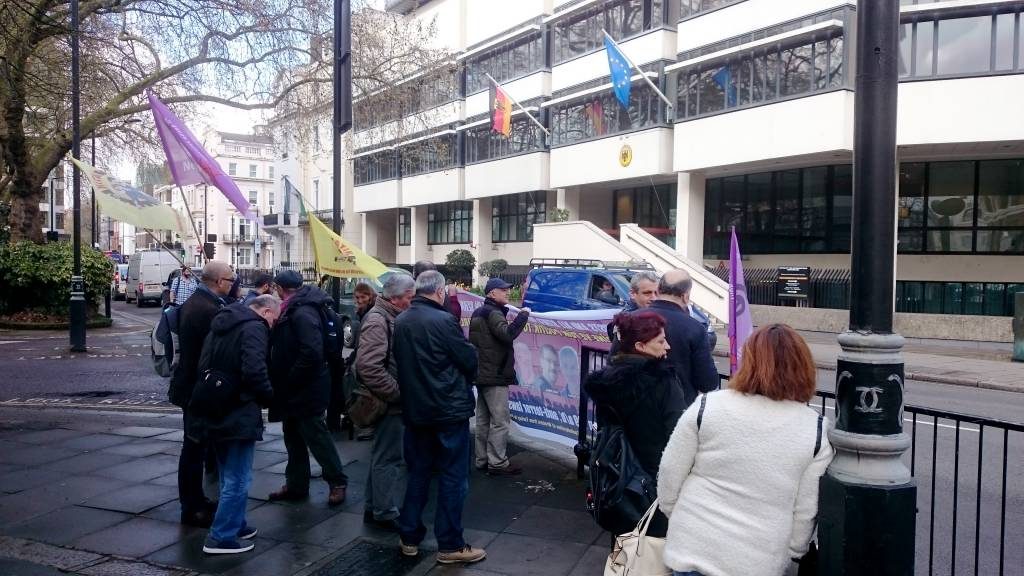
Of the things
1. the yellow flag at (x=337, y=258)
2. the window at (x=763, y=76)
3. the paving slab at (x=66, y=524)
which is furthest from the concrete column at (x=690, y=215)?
the paving slab at (x=66, y=524)

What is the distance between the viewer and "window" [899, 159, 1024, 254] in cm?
2412

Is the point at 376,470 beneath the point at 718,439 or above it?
beneath

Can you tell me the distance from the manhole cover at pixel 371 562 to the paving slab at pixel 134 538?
1208 millimetres

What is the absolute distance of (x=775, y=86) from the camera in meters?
23.6

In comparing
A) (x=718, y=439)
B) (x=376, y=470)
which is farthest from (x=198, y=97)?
(x=718, y=439)

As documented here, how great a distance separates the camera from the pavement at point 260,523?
186 inches

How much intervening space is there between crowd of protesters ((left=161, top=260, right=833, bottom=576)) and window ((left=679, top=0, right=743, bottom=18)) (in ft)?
71.2

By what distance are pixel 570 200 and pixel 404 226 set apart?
18187 millimetres

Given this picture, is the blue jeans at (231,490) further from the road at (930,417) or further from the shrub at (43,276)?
the shrub at (43,276)

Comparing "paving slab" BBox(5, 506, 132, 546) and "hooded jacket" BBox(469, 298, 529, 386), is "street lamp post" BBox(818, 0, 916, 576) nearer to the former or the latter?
"hooded jacket" BBox(469, 298, 529, 386)

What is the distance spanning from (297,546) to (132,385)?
8569 mm

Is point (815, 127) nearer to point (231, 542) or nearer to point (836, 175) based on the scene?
point (836, 175)

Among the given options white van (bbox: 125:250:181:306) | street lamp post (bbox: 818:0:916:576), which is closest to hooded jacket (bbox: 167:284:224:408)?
street lamp post (bbox: 818:0:916:576)

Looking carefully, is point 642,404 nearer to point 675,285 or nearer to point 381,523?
point 675,285
